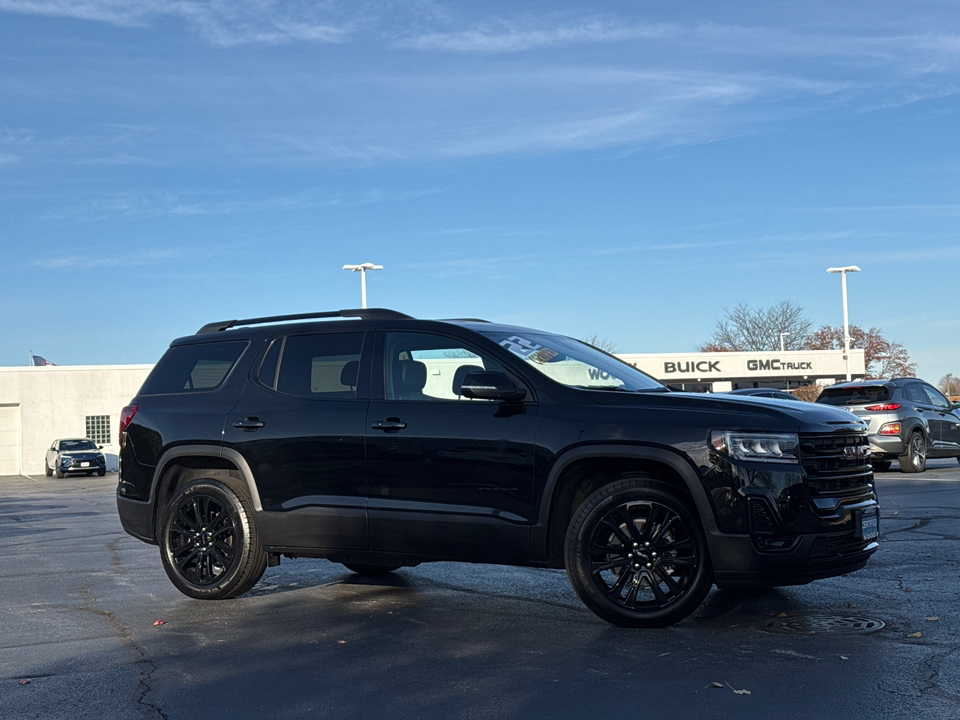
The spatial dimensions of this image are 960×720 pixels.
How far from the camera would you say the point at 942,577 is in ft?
24.2

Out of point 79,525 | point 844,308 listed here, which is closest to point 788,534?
point 79,525

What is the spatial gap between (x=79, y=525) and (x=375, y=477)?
9.08 m

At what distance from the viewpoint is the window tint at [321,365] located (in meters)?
7.05

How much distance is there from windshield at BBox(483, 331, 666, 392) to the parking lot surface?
144 centimetres

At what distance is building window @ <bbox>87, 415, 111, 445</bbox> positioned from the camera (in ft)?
151

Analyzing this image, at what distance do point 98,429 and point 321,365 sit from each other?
4202 cm

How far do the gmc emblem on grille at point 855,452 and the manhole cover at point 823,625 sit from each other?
936 mm

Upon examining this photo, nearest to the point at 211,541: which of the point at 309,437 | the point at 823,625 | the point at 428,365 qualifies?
the point at 309,437

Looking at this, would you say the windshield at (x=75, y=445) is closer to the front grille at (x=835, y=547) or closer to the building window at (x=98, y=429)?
the building window at (x=98, y=429)

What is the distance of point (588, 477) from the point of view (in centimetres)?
629

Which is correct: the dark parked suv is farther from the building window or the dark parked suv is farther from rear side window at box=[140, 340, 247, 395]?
the building window

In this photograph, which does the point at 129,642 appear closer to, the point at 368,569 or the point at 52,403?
the point at 368,569

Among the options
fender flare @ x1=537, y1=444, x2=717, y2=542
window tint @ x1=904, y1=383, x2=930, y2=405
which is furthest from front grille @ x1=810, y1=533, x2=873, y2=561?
window tint @ x1=904, y1=383, x2=930, y2=405

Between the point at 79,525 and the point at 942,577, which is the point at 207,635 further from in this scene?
the point at 79,525
